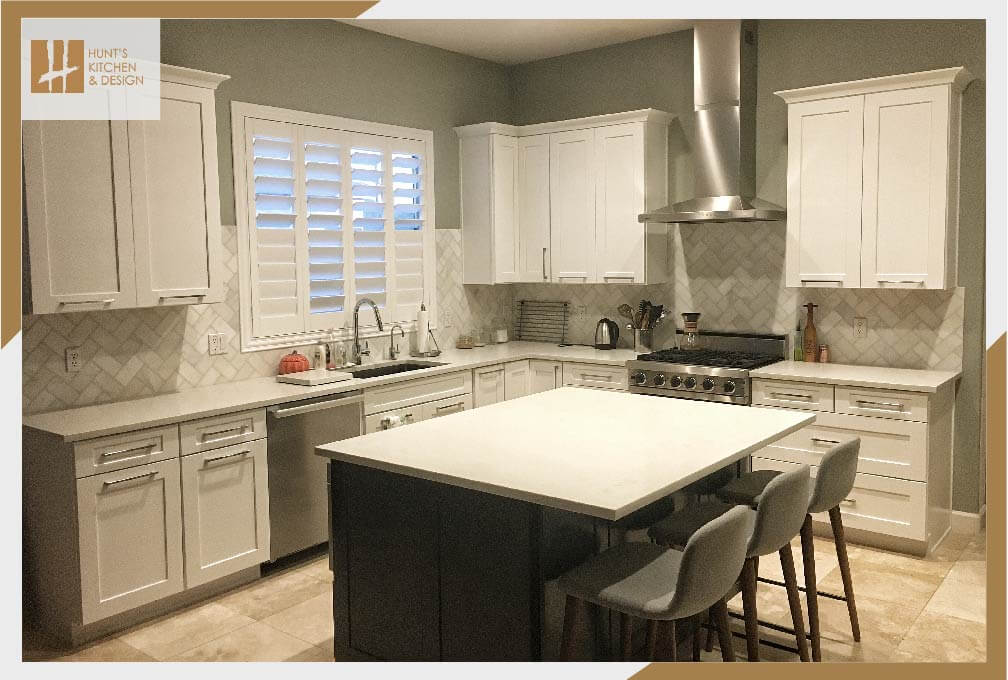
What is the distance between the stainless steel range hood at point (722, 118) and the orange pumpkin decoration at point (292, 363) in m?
2.25

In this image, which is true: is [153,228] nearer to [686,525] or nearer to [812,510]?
[686,525]

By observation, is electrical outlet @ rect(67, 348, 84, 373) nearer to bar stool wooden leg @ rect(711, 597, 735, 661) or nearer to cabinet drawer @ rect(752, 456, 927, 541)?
bar stool wooden leg @ rect(711, 597, 735, 661)

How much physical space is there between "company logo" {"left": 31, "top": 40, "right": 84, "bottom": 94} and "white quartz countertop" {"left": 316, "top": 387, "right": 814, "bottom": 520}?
1950mm

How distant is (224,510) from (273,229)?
5.53 ft

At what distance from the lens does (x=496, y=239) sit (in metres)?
6.11

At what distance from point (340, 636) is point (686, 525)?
52.5 inches

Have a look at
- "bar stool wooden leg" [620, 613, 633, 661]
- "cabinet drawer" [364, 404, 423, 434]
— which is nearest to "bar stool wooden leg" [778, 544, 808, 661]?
"bar stool wooden leg" [620, 613, 633, 661]

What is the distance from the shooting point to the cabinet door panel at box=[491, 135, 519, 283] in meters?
6.08

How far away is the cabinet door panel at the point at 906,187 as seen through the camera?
4520mm

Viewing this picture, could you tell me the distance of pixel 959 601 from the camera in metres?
3.96

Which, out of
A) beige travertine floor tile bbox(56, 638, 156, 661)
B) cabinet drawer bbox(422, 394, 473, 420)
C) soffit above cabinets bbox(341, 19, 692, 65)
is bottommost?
beige travertine floor tile bbox(56, 638, 156, 661)

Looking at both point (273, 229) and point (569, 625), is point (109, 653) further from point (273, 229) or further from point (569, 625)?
point (273, 229)

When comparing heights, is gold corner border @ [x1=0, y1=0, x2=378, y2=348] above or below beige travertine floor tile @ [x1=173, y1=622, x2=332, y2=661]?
above

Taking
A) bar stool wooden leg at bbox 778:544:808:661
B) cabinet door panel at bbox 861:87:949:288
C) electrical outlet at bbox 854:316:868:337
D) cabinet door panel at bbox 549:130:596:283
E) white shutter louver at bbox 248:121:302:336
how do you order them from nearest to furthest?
bar stool wooden leg at bbox 778:544:808:661 < cabinet door panel at bbox 861:87:949:288 < white shutter louver at bbox 248:121:302:336 < electrical outlet at bbox 854:316:868:337 < cabinet door panel at bbox 549:130:596:283
